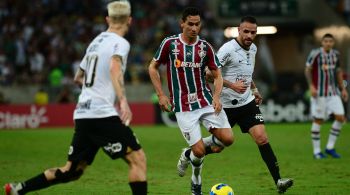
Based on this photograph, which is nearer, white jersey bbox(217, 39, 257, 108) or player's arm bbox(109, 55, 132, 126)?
player's arm bbox(109, 55, 132, 126)

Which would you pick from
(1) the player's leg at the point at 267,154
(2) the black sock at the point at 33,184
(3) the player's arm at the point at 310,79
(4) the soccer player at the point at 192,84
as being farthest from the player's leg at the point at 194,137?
(3) the player's arm at the point at 310,79

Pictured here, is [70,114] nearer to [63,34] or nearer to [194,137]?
[63,34]

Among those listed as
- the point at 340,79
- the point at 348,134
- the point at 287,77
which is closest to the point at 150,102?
the point at 287,77

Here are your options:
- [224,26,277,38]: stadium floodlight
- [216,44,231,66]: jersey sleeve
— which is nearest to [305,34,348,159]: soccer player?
[216,44,231,66]: jersey sleeve

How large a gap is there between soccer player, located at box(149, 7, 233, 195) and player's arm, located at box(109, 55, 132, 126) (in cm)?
212

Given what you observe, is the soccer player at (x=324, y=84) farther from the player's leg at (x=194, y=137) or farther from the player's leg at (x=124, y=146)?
the player's leg at (x=124, y=146)

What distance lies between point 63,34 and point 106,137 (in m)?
22.9

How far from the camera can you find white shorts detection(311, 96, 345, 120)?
53.3ft

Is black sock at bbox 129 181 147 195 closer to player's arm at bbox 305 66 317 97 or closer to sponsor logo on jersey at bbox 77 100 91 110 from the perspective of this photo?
sponsor logo on jersey at bbox 77 100 91 110

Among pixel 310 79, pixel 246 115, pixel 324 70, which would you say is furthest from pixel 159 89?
pixel 324 70

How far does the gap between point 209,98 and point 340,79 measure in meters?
Answer: 6.51

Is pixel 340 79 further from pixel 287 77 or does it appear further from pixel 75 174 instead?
pixel 287 77

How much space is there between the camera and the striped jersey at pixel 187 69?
1019 centimetres

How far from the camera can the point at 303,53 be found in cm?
3534
